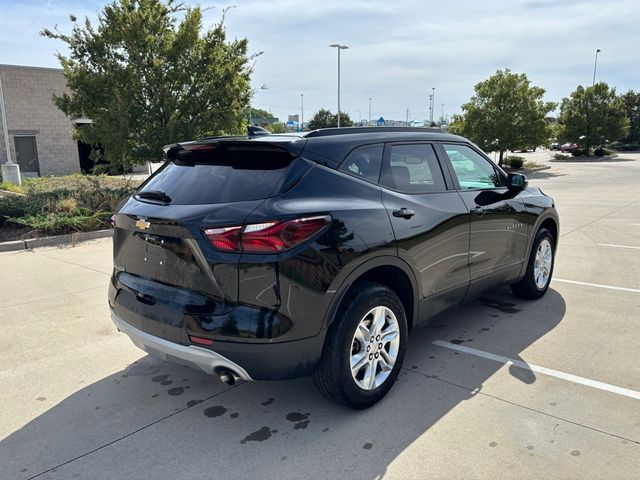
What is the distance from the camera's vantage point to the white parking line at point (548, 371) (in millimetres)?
3454

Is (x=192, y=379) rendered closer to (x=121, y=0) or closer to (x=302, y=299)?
(x=302, y=299)

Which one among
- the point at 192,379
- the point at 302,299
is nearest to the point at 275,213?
the point at 302,299

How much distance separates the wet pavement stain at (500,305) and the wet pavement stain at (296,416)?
2774 mm

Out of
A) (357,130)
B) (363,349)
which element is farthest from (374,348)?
(357,130)

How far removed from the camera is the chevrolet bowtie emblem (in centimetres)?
311

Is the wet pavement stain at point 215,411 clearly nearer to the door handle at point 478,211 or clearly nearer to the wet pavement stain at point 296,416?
the wet pavement stain at point 296,416

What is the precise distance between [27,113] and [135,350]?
22.7m

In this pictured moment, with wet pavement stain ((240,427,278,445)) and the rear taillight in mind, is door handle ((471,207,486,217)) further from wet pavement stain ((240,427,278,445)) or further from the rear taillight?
wet pavement stain ((240,427,278,445))

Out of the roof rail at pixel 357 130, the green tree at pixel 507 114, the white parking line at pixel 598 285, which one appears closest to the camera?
the roof rail at pixel 357 130

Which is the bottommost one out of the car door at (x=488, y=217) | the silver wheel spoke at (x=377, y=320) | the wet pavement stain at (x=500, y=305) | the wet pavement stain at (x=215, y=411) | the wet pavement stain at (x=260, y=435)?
the wet pavement stain at (x=500, y=305)

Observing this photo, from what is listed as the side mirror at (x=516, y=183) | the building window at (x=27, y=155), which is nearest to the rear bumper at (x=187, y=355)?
the side mirror at (x=516, y=183)

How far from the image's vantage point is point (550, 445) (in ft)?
9.37

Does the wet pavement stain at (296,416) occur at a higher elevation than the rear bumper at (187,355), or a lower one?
lower

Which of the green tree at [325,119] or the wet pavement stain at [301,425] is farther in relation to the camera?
the green tree at [325,119]
